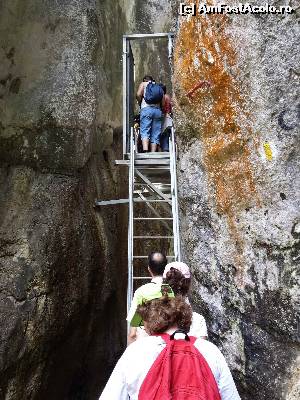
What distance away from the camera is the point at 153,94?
21.4 feet

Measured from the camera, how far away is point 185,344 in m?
1.96

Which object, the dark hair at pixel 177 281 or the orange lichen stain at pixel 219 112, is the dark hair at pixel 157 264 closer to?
the dark hair at pixel 177 281

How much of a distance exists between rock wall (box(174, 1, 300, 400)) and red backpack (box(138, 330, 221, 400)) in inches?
79.0

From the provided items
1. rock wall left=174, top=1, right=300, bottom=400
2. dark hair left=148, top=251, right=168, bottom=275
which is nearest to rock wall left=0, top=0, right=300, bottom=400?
rock wall left=174, top=1, right=300, bottom=400

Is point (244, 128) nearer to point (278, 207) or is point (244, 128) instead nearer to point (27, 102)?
point (278, 207)

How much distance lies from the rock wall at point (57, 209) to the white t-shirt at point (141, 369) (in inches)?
176

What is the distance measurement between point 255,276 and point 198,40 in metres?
2.83

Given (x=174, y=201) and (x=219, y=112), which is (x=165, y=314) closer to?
(x=219, y=112)

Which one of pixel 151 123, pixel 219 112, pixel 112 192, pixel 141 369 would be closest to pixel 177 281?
pixel 141 369

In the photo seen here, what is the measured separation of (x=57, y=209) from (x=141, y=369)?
210 inches

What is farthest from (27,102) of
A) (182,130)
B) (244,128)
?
(244,128)

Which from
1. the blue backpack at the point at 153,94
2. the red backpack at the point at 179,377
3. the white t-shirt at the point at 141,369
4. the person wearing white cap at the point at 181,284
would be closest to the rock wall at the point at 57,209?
the blue backpack at the point at 153,94

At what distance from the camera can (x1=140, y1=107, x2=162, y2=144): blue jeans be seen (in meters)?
6.60

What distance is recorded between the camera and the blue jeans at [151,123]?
6.60 metres
